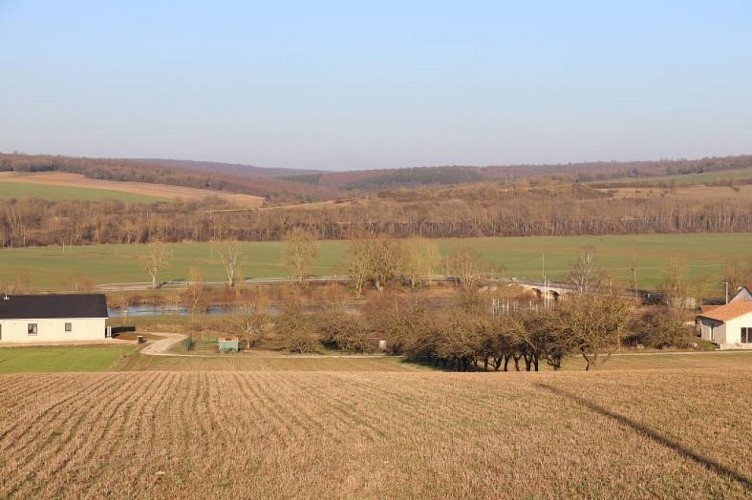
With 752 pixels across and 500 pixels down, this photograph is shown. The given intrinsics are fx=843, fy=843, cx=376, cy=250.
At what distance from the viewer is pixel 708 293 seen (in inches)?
2990

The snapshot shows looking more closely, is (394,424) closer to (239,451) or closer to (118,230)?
(239,451)

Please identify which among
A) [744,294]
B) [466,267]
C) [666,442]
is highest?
[666,442]

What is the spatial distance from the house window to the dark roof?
3994 cm

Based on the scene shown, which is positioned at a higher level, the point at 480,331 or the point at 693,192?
the point at 693,192

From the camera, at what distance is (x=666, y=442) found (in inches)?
595

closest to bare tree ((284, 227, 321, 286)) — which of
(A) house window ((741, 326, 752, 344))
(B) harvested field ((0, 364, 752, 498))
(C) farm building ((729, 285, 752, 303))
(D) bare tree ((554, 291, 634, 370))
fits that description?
(C) farm building ((729, 285, 752, 303))

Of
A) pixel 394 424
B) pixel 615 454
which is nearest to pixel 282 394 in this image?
pixel 394 424

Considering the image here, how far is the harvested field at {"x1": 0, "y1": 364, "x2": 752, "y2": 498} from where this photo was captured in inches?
511

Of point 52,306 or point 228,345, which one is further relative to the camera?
point 52,306

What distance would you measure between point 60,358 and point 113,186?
137 metres

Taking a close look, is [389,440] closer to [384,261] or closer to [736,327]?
[736,327]

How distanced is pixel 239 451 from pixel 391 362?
97.4ft

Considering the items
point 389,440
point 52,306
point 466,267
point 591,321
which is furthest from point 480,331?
point 466,267

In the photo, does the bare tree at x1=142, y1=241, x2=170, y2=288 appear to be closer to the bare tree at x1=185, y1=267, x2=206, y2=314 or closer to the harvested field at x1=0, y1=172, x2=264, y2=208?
the bare tree at x1=185, y1=267, x2=206, y2=314
